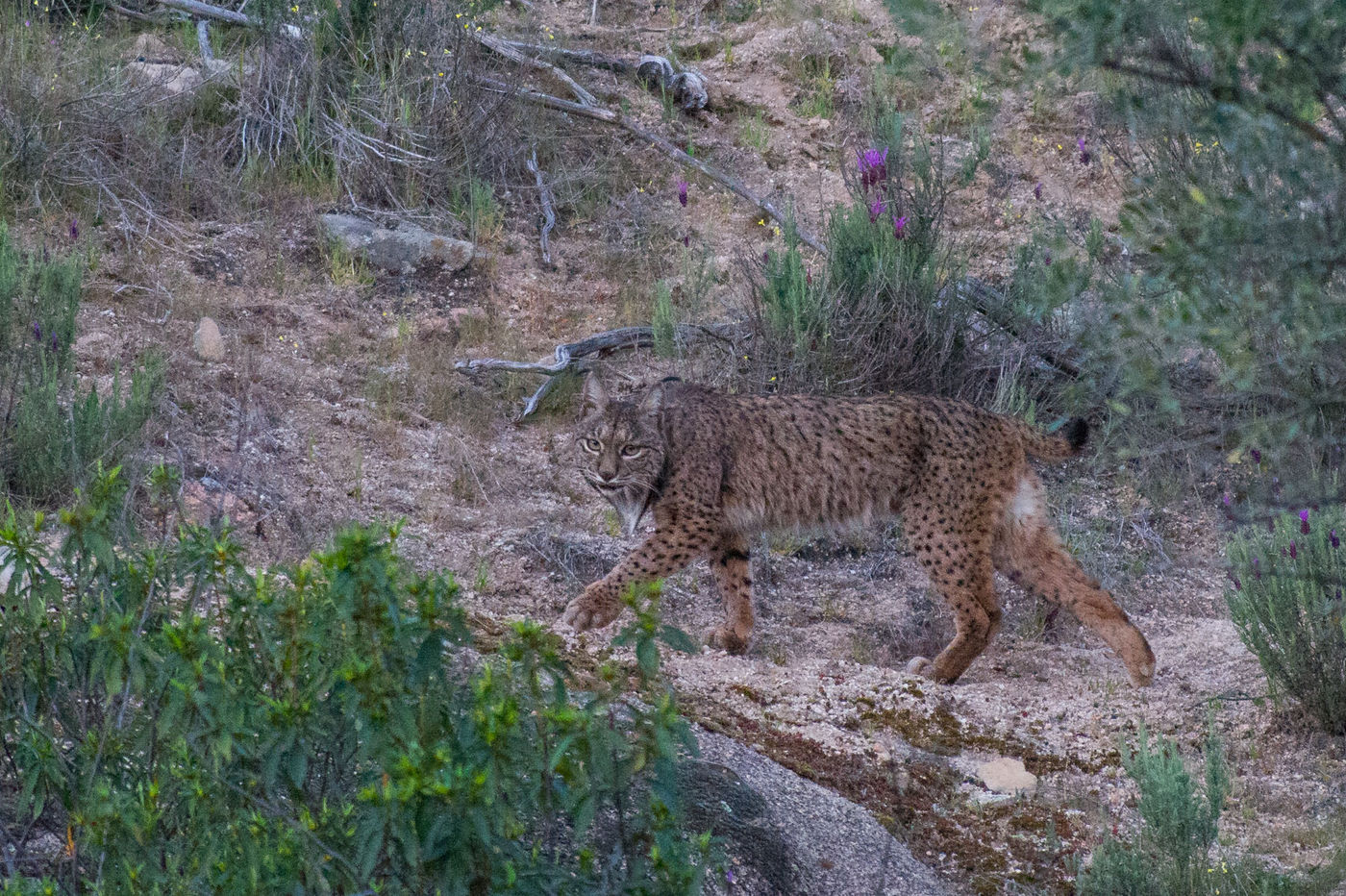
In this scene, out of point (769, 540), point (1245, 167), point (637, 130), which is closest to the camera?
point (1245, 167)

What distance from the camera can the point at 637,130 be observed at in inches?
394

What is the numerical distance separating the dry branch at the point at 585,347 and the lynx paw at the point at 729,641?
2075 mm

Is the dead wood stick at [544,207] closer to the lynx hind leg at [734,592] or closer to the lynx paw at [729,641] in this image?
the lynx hind leg at [734,592]

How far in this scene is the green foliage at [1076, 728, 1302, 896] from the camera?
3.38 meters

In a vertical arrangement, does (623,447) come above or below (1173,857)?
below

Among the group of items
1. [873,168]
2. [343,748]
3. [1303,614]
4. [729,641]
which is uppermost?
[343,748]

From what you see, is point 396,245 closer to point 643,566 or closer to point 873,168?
point 873,168

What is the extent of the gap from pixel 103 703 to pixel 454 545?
3.41 meters

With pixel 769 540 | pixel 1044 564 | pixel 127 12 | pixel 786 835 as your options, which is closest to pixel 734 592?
pixel 769 540

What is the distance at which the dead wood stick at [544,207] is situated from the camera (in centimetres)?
902

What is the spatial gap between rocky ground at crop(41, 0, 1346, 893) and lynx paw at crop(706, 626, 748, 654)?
0.22ft

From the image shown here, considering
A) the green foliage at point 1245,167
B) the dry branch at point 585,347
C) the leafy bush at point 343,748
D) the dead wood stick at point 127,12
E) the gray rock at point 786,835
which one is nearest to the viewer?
the leafy bush at point 343,748

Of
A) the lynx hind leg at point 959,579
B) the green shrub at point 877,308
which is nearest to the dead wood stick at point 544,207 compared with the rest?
the green shrub at point 877,308

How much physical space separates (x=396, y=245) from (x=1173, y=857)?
20.6 feet
